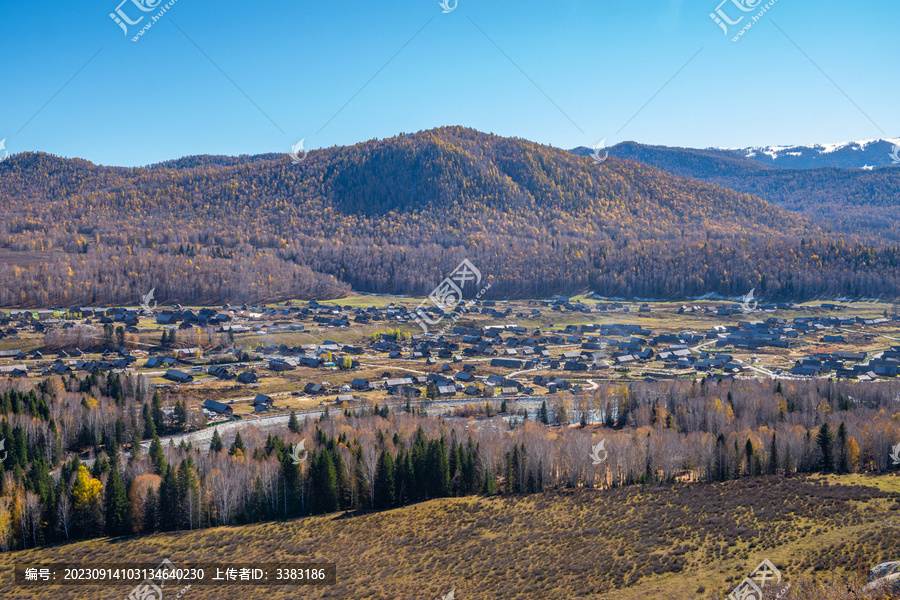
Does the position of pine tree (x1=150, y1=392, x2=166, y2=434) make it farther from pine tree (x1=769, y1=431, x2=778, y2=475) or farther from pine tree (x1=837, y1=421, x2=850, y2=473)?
pine tree (x1=837, y1=421, x2=850, y2=473)

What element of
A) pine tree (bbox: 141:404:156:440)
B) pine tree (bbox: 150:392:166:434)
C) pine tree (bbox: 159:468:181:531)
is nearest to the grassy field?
pine tree (bbox: 159:468:181:531)

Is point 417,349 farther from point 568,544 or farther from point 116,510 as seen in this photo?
point 568,544

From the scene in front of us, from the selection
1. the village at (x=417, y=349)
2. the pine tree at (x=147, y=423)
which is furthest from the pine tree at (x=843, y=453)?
the pine tree at (x=147, y=423)

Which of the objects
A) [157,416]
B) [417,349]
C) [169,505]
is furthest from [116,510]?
[417,349]

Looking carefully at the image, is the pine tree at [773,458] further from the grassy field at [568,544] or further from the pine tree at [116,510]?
the pine tree at [116,510]

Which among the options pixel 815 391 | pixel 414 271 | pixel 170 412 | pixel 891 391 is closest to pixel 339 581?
pixel 170 412

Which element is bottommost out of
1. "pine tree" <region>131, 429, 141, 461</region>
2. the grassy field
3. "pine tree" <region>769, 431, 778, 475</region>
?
the grassy field

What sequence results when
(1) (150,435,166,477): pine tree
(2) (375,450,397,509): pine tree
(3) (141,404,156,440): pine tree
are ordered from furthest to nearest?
1. (3) (141,404,156,440): pine tree
2. (1) (150,435,166,477): pine tree
3. (2) (375,450,397,509): pine tree
